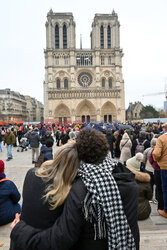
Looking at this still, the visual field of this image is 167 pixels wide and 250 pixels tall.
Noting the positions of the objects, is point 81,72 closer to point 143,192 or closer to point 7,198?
point 143,192

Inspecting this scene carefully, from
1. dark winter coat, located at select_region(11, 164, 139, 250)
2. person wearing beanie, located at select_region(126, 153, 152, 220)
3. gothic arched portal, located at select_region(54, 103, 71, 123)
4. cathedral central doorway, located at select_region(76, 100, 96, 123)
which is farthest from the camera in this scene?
cathedral central doorway, located at select_region(76, 100, 96, 123)

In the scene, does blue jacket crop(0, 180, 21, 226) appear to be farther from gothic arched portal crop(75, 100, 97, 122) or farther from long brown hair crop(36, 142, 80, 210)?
gothic arched portal crop(75, 100, 97, 122)

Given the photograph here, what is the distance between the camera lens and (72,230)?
1.20 metres

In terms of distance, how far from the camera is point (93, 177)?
4.16 ft

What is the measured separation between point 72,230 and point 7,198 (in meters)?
2.13

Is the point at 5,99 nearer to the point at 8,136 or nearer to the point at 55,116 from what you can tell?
the point at 55,116

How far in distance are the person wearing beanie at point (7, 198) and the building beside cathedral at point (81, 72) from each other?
33.0 meters

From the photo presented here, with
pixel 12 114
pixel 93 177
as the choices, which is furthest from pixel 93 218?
pixel 12 114

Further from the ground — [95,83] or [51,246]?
[95,83]

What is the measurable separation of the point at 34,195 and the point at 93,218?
1.44 feet

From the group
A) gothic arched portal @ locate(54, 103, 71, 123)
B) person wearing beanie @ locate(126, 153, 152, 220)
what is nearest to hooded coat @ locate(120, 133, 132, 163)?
person wearing beanie @ locate(126, 153, 152, 220)

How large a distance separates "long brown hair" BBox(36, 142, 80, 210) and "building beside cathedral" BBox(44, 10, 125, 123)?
114ft

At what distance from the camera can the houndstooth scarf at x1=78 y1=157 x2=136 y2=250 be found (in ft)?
4.08

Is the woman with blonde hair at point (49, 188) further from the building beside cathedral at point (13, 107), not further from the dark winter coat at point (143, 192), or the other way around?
the building beside cathedral at point (13, 107)
